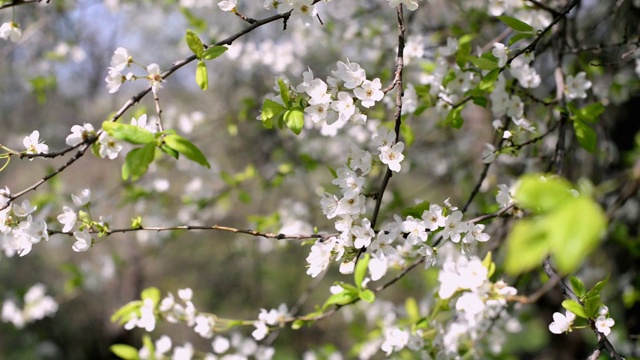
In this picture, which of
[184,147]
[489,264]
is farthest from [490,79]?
[184,147]

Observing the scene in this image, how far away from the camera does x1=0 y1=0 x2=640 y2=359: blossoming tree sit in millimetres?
1349

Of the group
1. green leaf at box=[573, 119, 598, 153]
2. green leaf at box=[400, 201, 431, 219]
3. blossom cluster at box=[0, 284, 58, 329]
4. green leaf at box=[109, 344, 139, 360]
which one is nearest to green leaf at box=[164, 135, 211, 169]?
green leaf at box=[400, 201, 431, 219]

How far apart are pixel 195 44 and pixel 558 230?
3.22 feet

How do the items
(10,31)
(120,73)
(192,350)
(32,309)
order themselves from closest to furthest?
(120,73) < (10,31) < (192,350) < (32,309)

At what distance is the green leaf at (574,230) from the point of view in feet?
2.01

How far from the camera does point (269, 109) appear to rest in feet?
4.49

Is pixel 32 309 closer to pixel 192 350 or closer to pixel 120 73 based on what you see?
pixel 192 350

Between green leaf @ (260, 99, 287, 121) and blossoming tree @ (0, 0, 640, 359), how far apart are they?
16mm

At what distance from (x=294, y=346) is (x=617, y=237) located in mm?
7059

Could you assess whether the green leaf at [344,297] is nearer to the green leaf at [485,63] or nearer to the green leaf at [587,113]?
the green leaf at [485,63]

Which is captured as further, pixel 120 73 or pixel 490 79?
pixel 490 79

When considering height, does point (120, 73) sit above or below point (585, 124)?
above

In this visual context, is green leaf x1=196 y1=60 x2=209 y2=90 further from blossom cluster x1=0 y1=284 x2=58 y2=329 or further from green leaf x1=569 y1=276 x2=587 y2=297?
blossom cluster x1=0 y1=284 x2=58 y2=329

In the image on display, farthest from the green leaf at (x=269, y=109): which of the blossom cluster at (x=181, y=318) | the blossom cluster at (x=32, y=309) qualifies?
the blossom cluster at (x=32, y=309)
